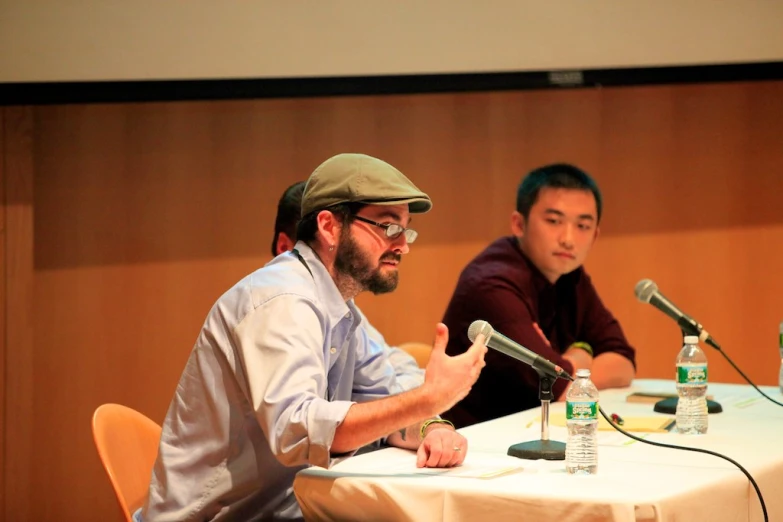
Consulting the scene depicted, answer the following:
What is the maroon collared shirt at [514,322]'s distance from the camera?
2936 millimetres

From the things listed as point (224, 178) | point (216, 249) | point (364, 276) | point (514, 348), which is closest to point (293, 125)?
point (224, 178)

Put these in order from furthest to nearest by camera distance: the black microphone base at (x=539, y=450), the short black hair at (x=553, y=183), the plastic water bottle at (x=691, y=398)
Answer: the short black hair at (x=553, y=183) < the plastic water bottle at (x=691, y=398) < the black microphone base at (x=539, y=450)

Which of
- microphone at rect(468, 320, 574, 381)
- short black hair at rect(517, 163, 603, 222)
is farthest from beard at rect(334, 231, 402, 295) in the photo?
short black hair at rect(517, 163, 603, 222)

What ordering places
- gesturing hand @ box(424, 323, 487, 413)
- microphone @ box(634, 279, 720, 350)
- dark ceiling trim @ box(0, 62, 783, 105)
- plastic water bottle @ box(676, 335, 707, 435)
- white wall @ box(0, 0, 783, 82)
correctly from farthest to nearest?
1. dark ceiling trim @ box(0, 62, 783, 105)
2. white wall @ box(0, 0, 783, 82)
3. microphone @ box(634, 279, 720, 350)
4. plastic water bottle @ box(676, 335, 707, 435)
5. gesturing hand @ box(424, 323, 487, 413)

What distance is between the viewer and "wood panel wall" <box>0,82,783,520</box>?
14.6 ft

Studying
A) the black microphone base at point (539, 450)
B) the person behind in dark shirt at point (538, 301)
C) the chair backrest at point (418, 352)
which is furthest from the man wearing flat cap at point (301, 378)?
the chair backrest at point (418, 352)

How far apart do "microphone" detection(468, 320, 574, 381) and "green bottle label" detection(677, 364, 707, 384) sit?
1.85 ft

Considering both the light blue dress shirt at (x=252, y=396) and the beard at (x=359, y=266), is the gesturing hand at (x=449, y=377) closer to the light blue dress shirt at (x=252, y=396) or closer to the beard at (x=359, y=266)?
the light blue dress shirt at (x=252, y=396)

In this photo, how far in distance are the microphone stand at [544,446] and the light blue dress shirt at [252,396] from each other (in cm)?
46

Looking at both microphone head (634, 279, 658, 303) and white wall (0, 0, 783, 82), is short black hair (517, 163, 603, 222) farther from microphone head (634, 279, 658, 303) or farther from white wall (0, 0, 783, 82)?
white wall (0, 0, 783, 82)

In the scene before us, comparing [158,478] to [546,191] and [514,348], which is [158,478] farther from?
[546,191]

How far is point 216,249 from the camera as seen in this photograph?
4.57 m

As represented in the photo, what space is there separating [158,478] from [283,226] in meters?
1.13

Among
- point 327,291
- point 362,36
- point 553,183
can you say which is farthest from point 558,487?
point 362,36
